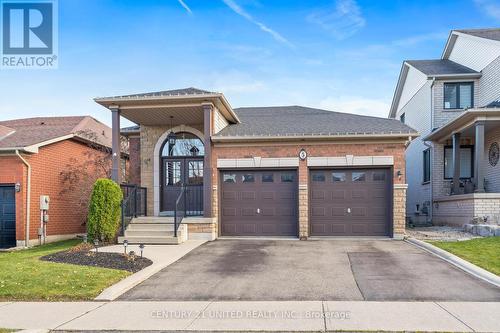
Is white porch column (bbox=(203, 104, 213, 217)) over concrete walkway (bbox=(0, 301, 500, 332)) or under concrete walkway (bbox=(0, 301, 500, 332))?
over

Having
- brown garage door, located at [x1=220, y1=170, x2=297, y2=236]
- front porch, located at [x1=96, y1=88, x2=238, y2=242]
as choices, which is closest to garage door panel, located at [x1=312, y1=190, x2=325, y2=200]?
brown garage door, located at [x1=220, y1=170, x2=297, y2=236]

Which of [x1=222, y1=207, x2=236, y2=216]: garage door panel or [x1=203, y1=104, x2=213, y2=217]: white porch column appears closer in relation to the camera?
[x1=203, y1=104, x2=213, y2=217]: white porch column

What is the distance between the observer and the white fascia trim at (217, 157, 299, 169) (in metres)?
14.0

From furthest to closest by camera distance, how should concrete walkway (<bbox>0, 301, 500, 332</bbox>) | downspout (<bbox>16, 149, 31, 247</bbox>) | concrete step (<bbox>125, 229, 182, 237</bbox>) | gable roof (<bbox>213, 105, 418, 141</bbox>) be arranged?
downspout (<bbox>16, 149, 31, 247</bbox>) → gable roof (<bbox>213, 105, 418, 141</bbox>) → concrete step (<bbox>125, 229, 182, 237</bbox>) → concrete walkway (<bbox>0, 301, 500, 332</bbox>)

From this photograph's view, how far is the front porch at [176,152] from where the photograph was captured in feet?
44.2

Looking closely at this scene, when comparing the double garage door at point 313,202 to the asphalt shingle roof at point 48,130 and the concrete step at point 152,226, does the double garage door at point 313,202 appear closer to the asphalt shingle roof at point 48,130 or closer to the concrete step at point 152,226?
the concrete step at point 152,226

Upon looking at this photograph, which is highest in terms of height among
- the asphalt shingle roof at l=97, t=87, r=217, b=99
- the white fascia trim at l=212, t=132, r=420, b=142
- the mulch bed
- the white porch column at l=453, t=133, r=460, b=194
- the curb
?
the asphalt shingle roof at l=97, t=87, r=217, b=99

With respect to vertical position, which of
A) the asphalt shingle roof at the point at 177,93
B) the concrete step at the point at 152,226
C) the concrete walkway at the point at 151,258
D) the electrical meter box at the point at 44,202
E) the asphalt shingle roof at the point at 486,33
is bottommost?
the concrete walkway at the point at 151,258

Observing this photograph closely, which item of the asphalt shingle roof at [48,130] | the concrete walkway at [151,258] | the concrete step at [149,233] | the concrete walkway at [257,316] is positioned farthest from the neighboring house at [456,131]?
the asphalt shingle roof at [48,130]

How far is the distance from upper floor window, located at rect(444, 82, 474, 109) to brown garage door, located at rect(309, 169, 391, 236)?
27.0 ft

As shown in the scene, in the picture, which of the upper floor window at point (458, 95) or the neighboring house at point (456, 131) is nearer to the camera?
the neighboring house at point (456, 131)

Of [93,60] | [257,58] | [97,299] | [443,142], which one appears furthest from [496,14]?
[97,299]

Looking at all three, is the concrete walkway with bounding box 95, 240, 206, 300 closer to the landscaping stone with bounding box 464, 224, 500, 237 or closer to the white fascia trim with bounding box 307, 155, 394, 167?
the white fascia trim with bounding box 307, 155, 394, 167

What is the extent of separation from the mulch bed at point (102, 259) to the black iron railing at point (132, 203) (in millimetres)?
2576
